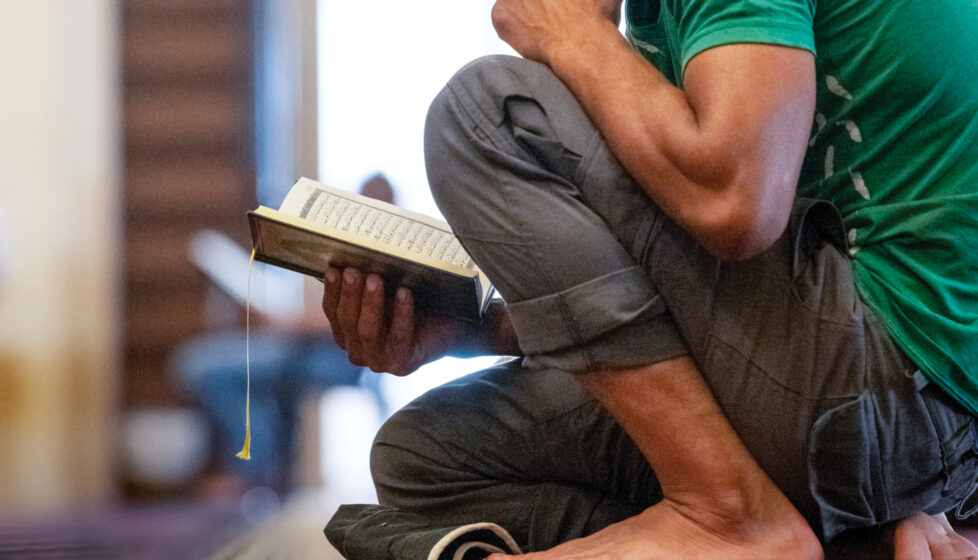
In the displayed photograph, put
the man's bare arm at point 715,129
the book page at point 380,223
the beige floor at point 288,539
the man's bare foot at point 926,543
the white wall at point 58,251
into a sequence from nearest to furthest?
1. the man's bare arm at point 715,129
2. the man's bare foot at point 926,543
3. the book page at point 380,223
4. the beige floor at point 288,539
5. the white wall at point 58,251

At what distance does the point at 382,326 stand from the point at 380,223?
0.10 meters

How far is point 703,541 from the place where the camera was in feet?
1.93

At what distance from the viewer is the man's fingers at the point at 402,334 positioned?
74 centimetres

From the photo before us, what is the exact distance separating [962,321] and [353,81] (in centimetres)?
235

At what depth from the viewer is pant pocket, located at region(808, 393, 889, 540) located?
1.87 ft

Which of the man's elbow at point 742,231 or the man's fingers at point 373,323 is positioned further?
the man's fingers at point 373,323

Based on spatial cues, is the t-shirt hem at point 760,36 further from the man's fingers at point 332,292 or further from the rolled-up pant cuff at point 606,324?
the man's fingers at point 332,292

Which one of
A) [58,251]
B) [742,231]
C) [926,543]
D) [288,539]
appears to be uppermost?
[742,231]

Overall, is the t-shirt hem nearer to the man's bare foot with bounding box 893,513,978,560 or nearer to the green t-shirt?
the green t-shirt

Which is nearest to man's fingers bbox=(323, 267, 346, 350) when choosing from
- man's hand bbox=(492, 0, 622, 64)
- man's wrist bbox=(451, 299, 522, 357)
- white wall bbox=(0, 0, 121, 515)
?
man's wrist bbox=(451, 299, 522, 357)

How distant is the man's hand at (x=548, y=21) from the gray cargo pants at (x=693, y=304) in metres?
0.03

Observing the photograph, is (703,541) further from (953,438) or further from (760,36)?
(760,36)

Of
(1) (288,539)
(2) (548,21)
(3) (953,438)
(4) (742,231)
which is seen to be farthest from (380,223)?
(1) (288,539)

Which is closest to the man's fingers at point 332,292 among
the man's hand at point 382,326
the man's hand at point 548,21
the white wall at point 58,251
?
the man's hand at point 382,326
